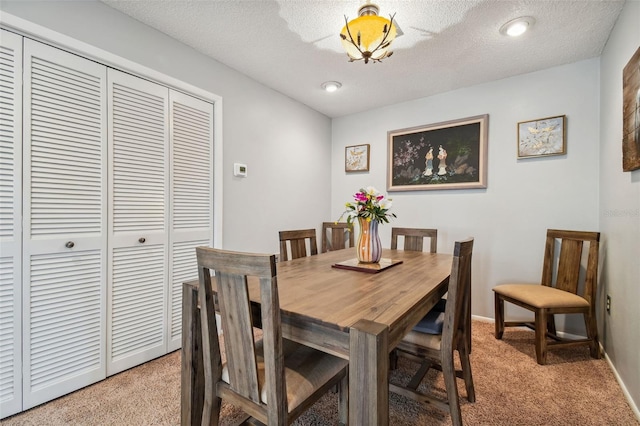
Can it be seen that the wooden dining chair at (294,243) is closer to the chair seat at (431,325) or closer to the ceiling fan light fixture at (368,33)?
the chair seat at (431,325)

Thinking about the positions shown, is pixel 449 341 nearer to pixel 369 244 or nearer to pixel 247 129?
pixel 369 244

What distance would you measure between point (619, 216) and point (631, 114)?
0.67 m

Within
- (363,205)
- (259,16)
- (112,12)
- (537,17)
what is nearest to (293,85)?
(259,16)

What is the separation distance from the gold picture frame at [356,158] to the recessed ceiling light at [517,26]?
1839mm

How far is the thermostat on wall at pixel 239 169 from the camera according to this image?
2674 mm

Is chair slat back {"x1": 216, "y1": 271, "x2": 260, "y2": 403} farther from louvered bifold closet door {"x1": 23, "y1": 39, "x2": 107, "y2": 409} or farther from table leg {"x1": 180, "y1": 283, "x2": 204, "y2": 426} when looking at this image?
louvered bifold closet door {"x1": 23, "y1": 39, "x2": 107, "y2": 409}

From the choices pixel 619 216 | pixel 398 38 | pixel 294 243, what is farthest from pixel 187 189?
pixel 619 216

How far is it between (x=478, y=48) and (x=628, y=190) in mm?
1440

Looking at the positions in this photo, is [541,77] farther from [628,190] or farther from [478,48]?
[628,190]

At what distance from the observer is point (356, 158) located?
376 centimetres

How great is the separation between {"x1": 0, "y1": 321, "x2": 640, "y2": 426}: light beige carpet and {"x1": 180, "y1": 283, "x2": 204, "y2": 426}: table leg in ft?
0.90

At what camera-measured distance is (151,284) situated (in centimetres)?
210

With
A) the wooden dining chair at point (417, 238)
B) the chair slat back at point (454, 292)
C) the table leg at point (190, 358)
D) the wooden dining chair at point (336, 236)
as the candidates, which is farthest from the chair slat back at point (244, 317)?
the wooden dining chair at point (336, 236)

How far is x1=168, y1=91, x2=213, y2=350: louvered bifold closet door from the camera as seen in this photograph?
88.0 inches
